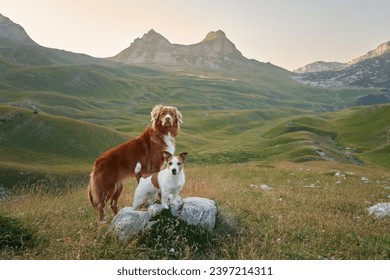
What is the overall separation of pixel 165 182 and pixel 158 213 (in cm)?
82

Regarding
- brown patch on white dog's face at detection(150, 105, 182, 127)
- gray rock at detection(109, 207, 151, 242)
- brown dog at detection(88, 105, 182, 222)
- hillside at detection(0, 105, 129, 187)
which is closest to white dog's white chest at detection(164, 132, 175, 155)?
brown dog at detection(88, 105, 182, 222)

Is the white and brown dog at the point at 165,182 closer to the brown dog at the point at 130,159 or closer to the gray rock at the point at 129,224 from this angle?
the brown dog at the point at 130,159

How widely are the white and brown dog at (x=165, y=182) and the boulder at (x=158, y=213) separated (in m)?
0.28

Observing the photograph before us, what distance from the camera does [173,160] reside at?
9.84 metres

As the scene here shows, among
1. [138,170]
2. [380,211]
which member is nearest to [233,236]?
[138,170]

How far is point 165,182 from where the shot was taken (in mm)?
10055

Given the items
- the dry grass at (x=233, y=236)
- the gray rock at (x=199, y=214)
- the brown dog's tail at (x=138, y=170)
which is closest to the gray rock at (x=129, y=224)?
the dry grass at (x=233, y=236)

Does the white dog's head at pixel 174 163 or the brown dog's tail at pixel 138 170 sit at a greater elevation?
the white dog's head at pixel 174 163

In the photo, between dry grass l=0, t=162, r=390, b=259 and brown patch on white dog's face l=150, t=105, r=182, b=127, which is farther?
brown patch on white dog's face l=150, t=105, r=182, b=127

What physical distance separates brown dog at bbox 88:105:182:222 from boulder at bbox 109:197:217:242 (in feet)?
2.94

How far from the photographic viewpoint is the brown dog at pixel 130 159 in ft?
34.3

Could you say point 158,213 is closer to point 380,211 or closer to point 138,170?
point 138,170

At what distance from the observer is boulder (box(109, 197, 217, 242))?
9062mm

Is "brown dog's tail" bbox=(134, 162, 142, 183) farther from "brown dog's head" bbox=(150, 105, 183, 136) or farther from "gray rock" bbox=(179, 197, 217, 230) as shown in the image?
"gray rock" bbox=(179, 197, 217, 230)
